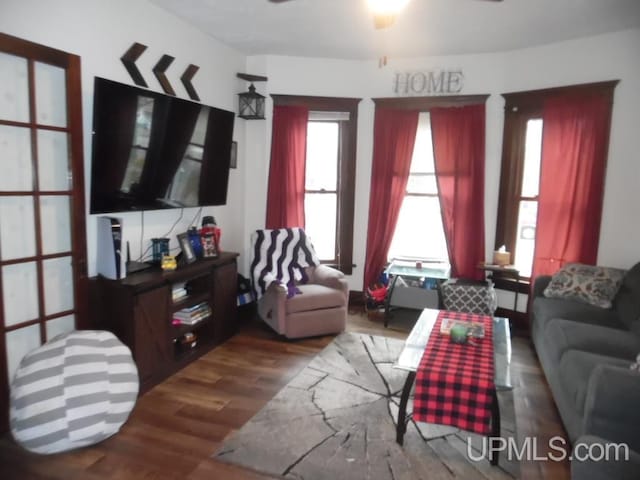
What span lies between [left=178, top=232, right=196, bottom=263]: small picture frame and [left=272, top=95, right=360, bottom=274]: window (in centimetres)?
158

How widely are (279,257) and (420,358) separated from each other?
6.50 ft

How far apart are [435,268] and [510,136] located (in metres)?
1.43

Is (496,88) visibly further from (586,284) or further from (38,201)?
(38,201)

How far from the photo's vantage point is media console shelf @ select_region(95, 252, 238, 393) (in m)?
2.77

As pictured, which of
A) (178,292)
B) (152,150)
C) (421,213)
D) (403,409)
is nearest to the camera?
(403,409)

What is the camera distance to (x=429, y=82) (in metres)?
4.36

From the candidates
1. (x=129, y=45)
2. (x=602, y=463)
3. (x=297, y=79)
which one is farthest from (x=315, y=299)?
(x=602, y=463)

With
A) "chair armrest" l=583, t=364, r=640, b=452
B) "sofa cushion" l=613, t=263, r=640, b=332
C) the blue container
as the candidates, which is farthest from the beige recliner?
"chair armrest" l=583, t=364, r=640, b=452

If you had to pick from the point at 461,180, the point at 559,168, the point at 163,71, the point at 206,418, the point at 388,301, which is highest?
the point at 163,71

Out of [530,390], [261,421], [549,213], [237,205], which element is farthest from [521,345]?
[237,205]

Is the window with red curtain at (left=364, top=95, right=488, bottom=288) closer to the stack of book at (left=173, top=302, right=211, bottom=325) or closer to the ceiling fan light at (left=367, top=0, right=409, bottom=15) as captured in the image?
the stack of book at (left=173, top=302, right=211, bottom=325)

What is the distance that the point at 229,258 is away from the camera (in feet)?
12.3

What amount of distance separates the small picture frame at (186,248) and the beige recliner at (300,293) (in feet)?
2.27

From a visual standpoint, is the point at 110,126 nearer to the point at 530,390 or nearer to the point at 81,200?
the point at 81,200
